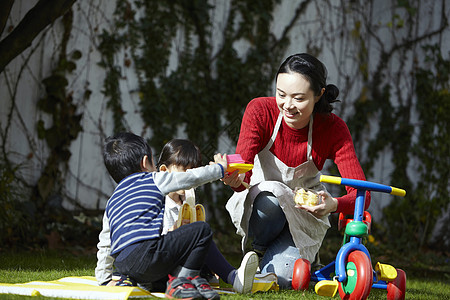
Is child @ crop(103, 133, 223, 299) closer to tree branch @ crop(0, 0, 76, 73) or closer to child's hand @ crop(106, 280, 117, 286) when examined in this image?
child's hand @ crop(106, 280, 117, 286)

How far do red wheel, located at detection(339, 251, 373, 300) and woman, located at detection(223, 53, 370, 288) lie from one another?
570 mm

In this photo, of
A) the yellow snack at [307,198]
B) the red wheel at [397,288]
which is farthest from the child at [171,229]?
the red wheel at [397,288]

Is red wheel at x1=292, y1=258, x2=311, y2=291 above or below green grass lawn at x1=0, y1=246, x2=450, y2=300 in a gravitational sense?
above

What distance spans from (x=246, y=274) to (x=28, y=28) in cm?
223

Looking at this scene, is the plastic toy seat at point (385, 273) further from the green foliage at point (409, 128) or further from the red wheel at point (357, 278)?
the green foliage at point (409, 128)

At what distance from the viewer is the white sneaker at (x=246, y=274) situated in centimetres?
244

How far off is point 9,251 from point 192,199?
168cm

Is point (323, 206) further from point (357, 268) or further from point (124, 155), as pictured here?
point (124, 155)

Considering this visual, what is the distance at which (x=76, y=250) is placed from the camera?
4133 mm

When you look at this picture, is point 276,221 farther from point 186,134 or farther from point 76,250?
point 186,134

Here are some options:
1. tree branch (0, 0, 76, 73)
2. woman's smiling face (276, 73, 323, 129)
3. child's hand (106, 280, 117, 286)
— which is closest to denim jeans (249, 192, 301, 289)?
woman's smiling face (276, 73, 323, 129)

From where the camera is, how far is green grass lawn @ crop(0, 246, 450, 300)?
2667 millimetres

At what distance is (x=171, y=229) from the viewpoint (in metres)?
2.71

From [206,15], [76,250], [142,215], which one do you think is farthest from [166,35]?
[142,215]
